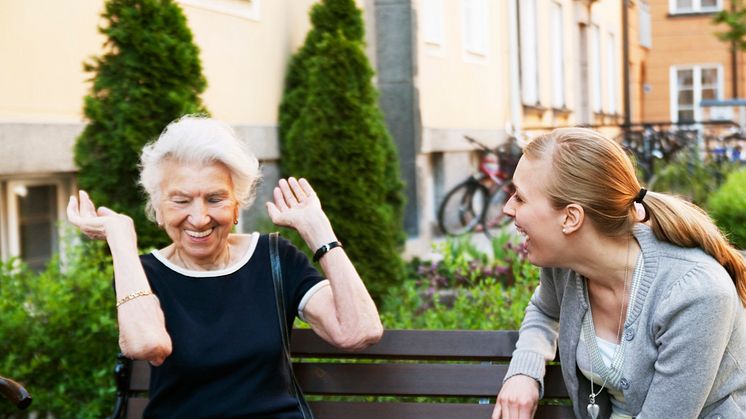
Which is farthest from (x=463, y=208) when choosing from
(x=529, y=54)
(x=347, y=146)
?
(x=529, y=54)

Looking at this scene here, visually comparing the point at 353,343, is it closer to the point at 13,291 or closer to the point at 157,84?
the point at 13,291

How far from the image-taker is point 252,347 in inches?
144

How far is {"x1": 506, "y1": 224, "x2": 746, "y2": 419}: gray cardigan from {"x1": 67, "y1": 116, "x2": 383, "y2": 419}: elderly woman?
2.03 ft

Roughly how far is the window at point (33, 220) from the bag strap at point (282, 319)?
3271 mm

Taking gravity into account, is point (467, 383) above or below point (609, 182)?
below

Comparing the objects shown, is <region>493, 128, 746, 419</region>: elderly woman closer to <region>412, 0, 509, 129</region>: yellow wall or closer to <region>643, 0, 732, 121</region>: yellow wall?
<region>412, 0, 509, 129</region>: yellow wall

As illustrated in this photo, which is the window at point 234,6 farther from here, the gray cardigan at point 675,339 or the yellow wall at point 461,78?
the gray cardigan at point 675,339

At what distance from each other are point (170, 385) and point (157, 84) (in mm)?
3379

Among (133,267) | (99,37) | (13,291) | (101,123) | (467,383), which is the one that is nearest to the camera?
(133,267)

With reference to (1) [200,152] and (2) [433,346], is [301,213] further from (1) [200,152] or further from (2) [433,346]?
(2) [433,346]

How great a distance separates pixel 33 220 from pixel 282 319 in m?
3.63

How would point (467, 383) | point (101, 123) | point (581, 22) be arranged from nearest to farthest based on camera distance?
point (467, 383) < point (101, 123) < point (581, 22)

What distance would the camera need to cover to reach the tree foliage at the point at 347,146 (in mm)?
9195

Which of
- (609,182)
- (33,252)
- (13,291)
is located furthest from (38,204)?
(609,182)
